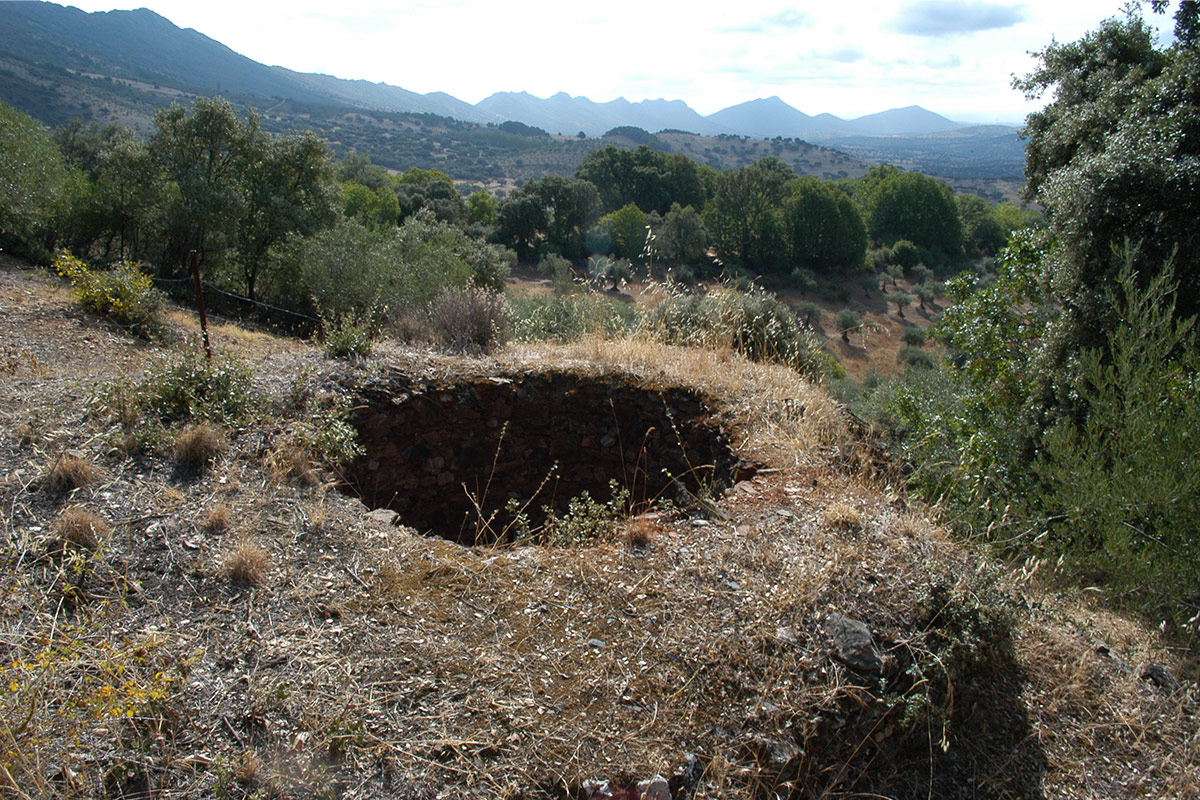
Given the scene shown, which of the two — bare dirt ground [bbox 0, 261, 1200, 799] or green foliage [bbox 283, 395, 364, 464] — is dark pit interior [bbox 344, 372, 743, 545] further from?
bare dirt ground [bbox 0, 261, 1200, 799]

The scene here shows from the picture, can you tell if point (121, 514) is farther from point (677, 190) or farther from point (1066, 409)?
point (677, 190)

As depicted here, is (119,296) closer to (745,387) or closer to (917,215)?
(745,387)

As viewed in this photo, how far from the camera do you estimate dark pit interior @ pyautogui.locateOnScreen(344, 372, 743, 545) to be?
5.62 meters

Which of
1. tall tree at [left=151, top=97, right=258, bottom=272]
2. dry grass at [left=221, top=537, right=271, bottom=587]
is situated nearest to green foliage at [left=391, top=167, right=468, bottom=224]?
tall tree at [left=151, top=97, right=258, bottom=272]

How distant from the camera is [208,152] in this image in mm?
17031

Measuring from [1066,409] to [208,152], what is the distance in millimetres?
19954

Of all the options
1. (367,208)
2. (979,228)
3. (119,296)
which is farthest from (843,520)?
(979,228)

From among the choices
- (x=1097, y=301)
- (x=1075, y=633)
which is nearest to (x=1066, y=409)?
(x=1097, y=301)

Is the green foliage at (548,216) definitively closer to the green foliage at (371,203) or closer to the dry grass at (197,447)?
the green foliage at (371,203)

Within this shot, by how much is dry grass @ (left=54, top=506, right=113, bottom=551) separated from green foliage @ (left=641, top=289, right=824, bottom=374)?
518 centimetres

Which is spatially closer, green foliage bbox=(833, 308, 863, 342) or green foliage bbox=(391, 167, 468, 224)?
green foliage bbox=(833, 308, 863, 342)

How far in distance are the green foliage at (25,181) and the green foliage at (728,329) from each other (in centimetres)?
1385

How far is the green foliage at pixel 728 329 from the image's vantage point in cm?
742

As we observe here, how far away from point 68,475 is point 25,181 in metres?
15.4
